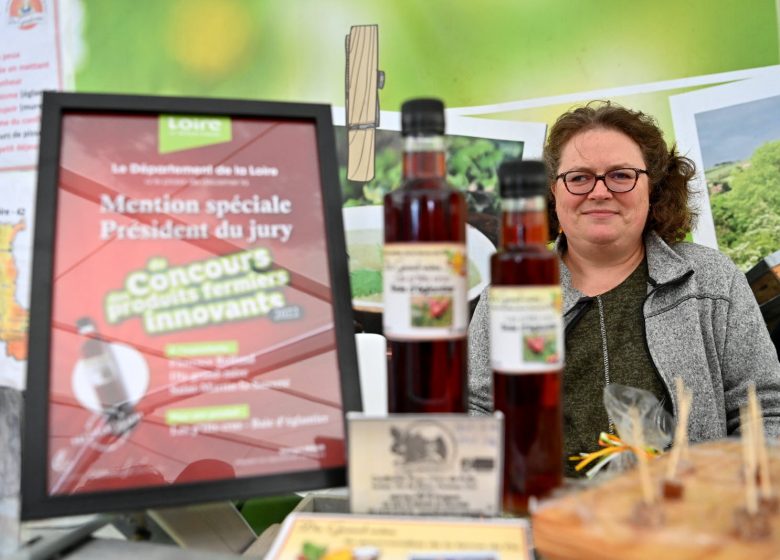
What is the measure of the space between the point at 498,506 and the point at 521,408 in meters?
0.10

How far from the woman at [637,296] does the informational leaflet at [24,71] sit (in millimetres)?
1575

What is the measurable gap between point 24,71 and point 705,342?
85.9 inches

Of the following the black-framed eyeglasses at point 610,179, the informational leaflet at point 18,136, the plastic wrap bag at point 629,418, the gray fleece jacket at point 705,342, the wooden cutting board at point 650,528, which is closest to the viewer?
the wooden cutting board at point 650,528

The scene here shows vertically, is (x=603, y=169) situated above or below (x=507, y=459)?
above

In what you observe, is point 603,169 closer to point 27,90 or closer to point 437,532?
point 437,532

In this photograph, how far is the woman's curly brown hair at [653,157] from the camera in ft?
5.17

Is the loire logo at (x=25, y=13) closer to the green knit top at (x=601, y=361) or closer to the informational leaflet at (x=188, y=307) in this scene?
the informational leaflet at (x=188, y=307)

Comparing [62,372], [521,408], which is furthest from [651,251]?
[62,372]

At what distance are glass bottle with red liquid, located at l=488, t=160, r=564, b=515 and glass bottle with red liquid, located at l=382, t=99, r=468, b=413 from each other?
0.04 meters

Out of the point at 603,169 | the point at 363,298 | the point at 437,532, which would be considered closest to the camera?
the point at 437,532

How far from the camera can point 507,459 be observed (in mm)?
618

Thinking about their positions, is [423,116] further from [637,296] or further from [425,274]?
[637,296]

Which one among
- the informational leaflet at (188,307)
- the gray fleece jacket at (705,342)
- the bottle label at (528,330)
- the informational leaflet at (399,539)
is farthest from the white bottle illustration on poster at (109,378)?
the gray fleece jacket at (705,342)

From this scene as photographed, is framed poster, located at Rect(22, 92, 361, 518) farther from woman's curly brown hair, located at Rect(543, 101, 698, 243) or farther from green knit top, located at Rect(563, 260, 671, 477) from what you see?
woman's curly brown hair, located at Rect(543, 101, 698, 243)
